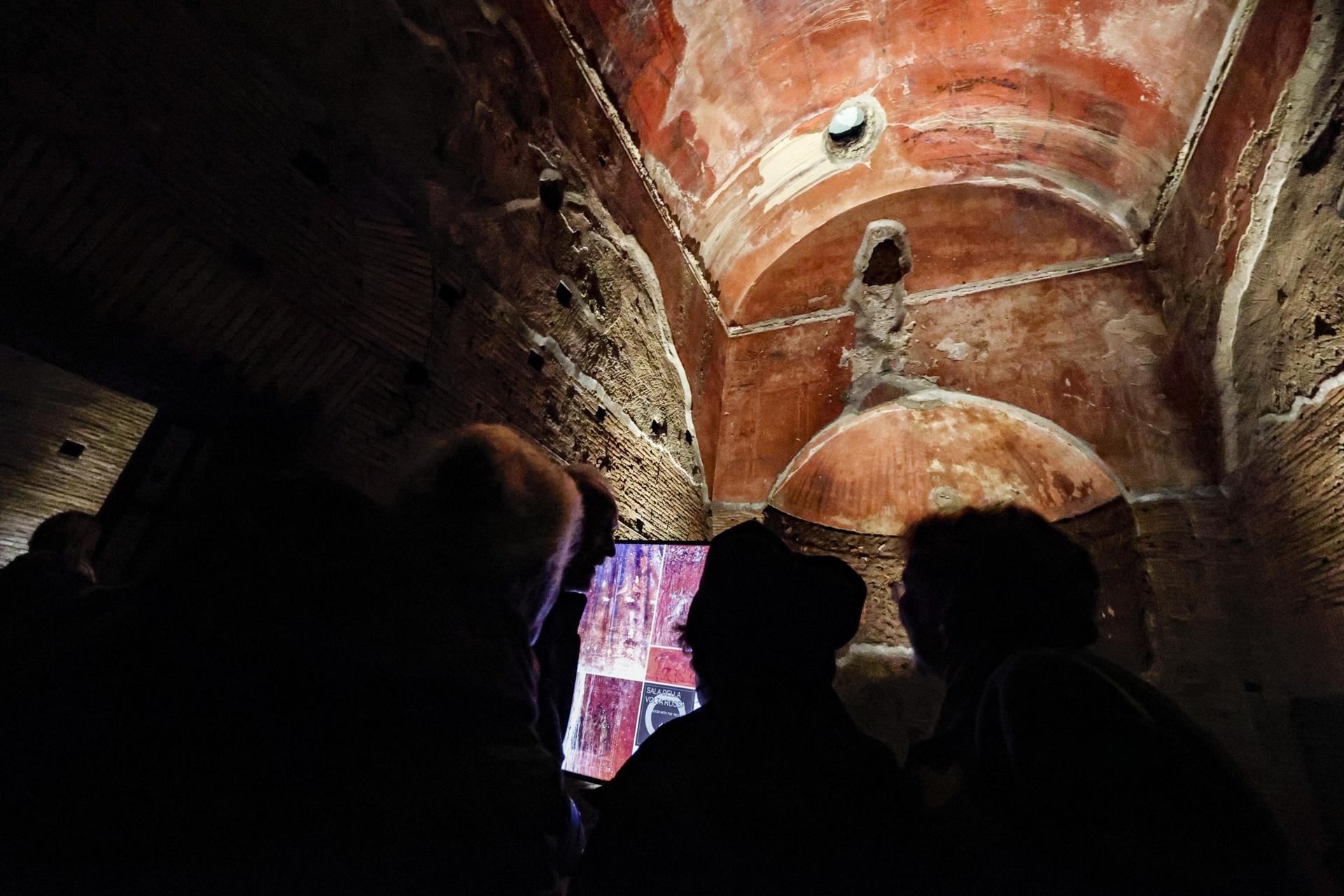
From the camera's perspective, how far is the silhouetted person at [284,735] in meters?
0.74

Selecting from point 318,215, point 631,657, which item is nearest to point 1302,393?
point 631,657

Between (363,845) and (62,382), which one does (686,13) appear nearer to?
(62,382)

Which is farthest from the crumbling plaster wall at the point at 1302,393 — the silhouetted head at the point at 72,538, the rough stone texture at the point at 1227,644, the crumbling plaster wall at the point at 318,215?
the silhouetted head at the point at 72,538

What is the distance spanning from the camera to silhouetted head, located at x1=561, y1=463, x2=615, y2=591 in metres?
1.88

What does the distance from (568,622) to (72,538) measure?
4.58ft

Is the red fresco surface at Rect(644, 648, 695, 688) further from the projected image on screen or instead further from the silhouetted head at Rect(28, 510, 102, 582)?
the silhouetted head at Rect(28, 510, 102, 582)

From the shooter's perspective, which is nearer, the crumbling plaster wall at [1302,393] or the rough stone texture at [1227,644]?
the crumbling plaster wall at [1302,393]

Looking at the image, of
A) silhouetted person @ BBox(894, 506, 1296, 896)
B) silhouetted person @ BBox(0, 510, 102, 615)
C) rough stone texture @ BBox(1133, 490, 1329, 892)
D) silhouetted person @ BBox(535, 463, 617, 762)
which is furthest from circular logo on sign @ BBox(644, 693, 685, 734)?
rough stone texture @ BBox(1133, 490, 1329, 892)

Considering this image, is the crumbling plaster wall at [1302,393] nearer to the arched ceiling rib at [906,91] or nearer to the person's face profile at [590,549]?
the arched ceiling rib at [906,91]

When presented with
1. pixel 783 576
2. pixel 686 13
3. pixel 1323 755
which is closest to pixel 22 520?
pixel 783 576

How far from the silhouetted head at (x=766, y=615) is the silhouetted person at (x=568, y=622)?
0.46m

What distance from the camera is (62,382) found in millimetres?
3102

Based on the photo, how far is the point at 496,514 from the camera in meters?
1.22

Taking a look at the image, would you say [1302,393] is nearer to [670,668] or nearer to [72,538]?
[670,668]
